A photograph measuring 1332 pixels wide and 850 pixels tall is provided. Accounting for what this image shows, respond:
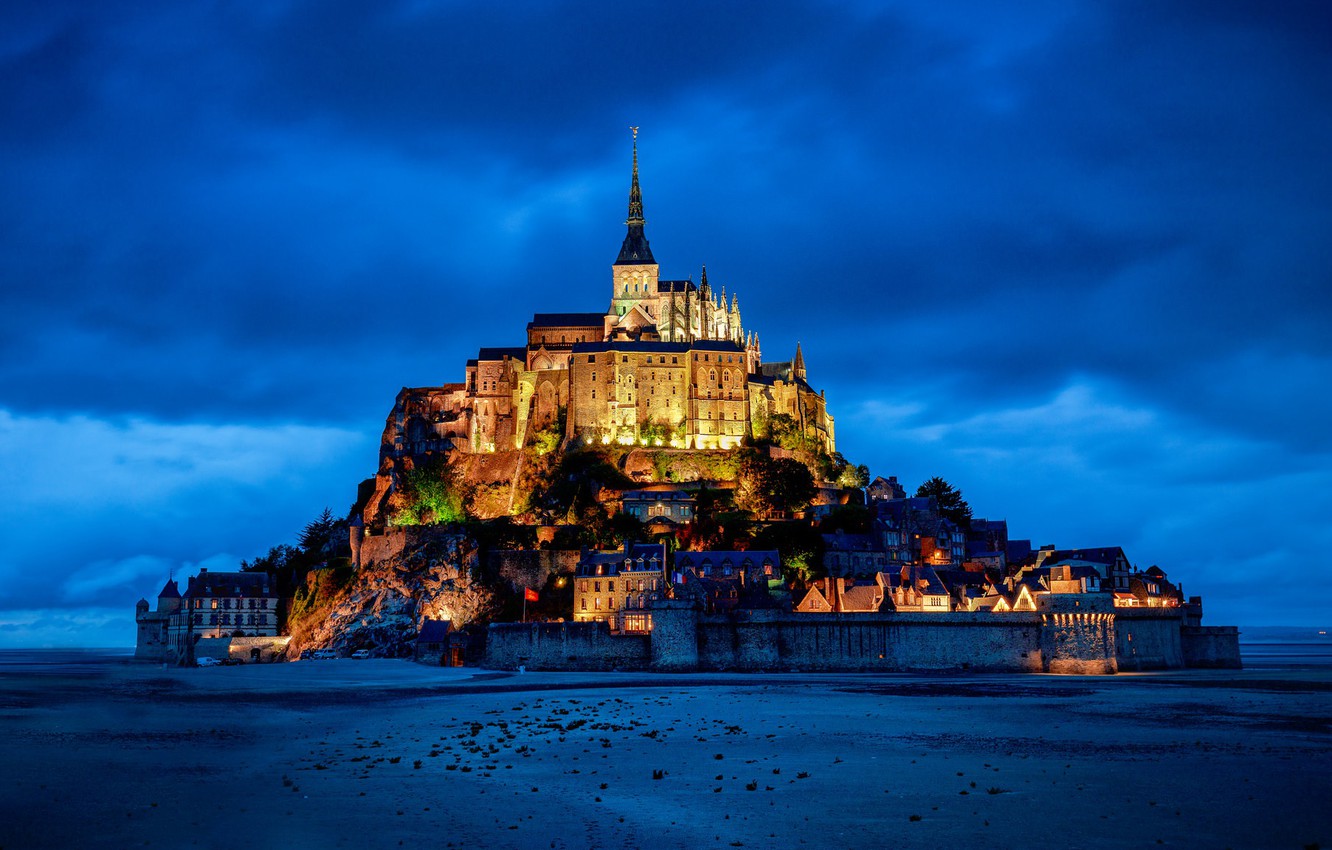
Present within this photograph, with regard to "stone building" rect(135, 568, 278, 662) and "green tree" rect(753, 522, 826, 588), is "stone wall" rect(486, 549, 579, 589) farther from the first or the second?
"stone building" rect(135, 568, 278, 662)

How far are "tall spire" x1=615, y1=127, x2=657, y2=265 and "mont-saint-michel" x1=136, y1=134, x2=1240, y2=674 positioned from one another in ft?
1.26

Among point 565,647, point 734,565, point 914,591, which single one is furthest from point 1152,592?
point 565,647

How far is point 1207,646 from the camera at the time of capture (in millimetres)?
70688

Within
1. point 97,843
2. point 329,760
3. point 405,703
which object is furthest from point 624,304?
point 97,843

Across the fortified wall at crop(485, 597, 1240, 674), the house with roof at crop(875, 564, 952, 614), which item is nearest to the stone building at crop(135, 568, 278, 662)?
the fortified wall at crop(485, 597, 1240, 674)

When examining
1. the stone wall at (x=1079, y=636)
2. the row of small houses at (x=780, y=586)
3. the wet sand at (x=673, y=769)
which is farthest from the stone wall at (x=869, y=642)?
the wet sand at (x=673, y=769)

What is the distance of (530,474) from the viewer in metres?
102

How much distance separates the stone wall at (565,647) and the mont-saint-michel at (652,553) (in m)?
0.13

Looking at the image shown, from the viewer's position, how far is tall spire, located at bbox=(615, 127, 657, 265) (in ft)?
404

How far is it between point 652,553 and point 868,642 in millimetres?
15482

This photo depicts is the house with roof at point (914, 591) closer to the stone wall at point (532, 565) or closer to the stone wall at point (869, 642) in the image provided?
the stone wall at point (869, 642)

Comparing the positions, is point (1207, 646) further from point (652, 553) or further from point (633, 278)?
point (633, 278)

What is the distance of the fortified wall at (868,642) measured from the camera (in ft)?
203

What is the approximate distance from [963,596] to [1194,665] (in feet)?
46.0
